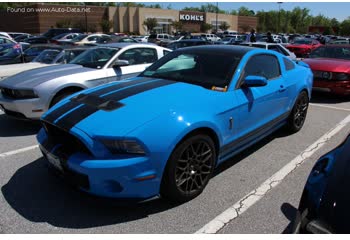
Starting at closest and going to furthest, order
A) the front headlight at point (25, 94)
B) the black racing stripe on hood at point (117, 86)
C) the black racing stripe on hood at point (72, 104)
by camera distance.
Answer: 1. the black racing stripe on hood at point (72, 104)
2. the black racing stripe on hood at point (117, 86)
3. the front headlight at point (25, 94)

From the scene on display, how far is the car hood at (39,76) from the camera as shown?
557 cm

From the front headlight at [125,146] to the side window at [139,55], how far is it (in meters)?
4.01

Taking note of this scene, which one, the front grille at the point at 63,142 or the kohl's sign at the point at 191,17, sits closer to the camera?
the front grille at the point at 63,142

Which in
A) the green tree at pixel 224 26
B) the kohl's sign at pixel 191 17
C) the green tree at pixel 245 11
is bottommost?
the green tree at pixel 224 26

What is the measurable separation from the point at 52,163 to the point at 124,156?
85cm

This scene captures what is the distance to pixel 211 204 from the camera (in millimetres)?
3416

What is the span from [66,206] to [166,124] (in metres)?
1.28

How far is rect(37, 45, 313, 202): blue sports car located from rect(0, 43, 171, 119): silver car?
1820 mm

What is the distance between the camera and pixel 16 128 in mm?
5973

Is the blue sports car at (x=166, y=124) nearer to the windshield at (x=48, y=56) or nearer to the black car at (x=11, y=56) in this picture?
the windshield at (x=48, y=56)

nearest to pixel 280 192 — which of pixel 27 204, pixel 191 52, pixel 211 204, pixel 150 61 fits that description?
pixel 211 204

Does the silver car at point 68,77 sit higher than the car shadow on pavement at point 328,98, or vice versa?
the silver car at point 68,77

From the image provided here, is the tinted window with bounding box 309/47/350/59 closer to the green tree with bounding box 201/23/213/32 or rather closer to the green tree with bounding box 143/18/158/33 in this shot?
the green tree with bounding box 143/18/158/33

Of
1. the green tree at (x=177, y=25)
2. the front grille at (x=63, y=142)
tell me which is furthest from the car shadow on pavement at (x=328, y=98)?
the green tree at (x=177, y=25)
